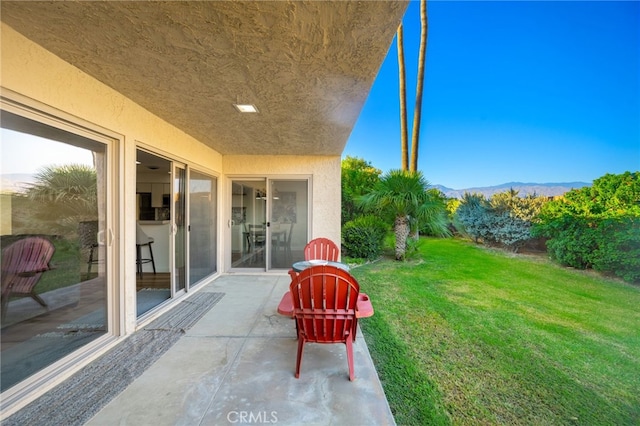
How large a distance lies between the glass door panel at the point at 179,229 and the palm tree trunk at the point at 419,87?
887 cm

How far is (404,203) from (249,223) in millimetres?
4470

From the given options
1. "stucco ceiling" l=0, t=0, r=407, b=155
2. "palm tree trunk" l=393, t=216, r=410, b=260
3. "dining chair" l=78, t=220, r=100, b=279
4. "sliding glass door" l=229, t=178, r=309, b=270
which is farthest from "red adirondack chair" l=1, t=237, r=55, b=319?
"palm tree trunk" l=393, t=216, r=410, b=260

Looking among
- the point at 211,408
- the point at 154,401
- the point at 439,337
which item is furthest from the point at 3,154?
the point at 439,337

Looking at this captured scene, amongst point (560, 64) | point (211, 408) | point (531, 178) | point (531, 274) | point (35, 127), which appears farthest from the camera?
point (531, 178)

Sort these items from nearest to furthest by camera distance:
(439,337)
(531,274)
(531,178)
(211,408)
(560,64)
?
1. (211,408)
2. (439,337)
3. (531,274)
4. (560,64)
5. (531,178)

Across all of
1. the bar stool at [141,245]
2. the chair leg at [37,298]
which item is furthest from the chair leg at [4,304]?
the bar stool at [141,245]

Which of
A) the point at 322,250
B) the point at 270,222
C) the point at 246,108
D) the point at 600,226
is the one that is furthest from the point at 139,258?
the point at 600,226

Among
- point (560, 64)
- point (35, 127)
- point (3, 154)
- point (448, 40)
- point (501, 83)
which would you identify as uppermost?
point (448, 40)

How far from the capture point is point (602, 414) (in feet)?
6.63

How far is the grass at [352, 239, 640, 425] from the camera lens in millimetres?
2050

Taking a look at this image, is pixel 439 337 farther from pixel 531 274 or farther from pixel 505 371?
pixel 531 274

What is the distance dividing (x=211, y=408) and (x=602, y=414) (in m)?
3.06

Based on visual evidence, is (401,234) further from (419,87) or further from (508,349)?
(419,87)

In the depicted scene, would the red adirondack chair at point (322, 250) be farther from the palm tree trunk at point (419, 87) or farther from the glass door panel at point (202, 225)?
the palm tree trunk at point (419, 87)
